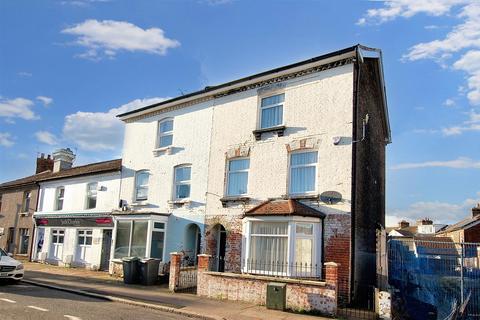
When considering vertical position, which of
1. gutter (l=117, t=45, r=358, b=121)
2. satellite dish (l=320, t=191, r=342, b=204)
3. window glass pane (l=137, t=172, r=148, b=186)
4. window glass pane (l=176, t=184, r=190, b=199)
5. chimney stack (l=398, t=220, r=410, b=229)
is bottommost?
satellite dish (l=320, t=191, r=342, b=204)

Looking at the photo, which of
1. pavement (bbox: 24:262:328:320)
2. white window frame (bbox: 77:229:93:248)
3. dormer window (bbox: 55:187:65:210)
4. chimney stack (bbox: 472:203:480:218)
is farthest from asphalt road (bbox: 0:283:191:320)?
chimney stack (bbox: 472:203:480:218)

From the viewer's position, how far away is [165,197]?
68.0 feet

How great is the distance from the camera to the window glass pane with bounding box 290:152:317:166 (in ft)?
52.7

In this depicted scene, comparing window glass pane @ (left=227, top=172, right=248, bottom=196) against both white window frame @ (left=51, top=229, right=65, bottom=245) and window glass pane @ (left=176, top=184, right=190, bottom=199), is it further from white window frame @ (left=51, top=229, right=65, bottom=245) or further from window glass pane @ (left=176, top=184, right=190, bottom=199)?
white window frame @ (left=51, top=229, right=65, bottom=245)

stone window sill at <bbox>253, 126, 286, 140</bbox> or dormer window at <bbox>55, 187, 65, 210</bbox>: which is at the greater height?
stone window sill at <bbox>253, 126, 286, 140</bbox>

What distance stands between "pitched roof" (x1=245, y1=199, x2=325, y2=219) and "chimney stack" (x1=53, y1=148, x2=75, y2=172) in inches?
810

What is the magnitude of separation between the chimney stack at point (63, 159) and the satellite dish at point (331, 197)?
22.9m

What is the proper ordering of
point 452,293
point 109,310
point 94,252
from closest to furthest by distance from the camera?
point 109,310 → point 452,293 → point 94,252

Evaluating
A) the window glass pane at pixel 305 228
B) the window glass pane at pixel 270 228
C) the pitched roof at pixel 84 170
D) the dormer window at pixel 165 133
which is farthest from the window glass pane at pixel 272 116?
the pitched roof at pixel 84 170

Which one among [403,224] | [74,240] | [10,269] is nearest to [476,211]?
[403,224]

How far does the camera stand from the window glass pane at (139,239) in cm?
2016

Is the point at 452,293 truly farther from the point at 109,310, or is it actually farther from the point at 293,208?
the point at 109,310

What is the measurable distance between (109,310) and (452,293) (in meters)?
9.58

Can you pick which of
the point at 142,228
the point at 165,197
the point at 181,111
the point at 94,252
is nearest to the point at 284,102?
the point at 181,111
